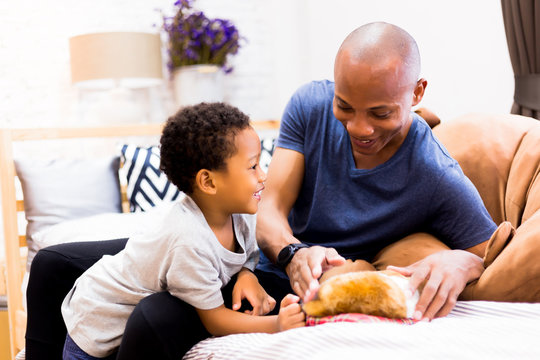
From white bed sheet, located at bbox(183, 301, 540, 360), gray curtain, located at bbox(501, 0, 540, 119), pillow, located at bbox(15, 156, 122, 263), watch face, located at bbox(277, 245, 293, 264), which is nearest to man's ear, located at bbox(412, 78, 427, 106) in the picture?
watch face, located at bbox(277, 245, 293, 264)

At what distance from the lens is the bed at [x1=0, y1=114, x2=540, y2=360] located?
785mm

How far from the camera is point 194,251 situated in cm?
112

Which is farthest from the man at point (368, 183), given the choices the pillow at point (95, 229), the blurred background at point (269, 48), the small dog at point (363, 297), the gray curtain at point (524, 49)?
the blurred background at point (269, 48)

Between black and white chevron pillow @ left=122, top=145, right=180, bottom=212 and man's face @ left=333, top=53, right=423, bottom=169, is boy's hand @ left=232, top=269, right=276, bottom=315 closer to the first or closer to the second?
man's face @ left=333, top=53, right=423, bottom=169

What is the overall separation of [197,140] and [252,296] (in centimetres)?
34

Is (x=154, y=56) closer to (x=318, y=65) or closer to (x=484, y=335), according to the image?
(x=318, y=65)

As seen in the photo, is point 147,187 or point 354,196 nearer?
point 354,196

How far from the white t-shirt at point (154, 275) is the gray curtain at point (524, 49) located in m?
1.07

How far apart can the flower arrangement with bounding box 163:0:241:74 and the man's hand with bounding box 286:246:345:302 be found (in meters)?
2.19

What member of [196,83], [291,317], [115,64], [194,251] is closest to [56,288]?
[194,251]

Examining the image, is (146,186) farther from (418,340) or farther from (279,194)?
(418,340)

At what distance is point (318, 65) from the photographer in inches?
129

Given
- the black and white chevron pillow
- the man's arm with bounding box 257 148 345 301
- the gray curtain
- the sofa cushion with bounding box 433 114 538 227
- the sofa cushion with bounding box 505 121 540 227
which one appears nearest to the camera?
the man's arm with bounding box 257 148 345 301

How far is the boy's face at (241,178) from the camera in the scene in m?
1.21
